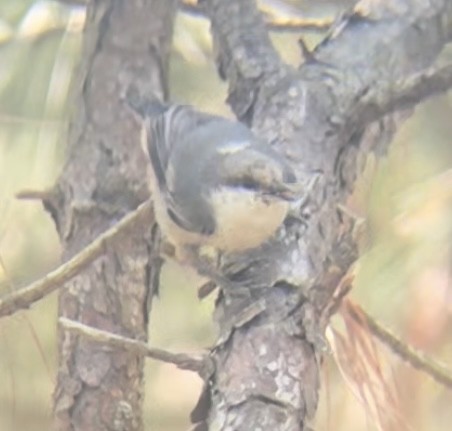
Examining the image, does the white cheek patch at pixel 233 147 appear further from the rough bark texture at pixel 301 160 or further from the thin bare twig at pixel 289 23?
the thin bare twig at pixel 289 23

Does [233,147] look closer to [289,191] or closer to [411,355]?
[289,191]

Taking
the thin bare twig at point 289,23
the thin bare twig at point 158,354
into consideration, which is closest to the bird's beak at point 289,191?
the thin bare twig at point 158,354

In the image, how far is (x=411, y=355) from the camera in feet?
2.36

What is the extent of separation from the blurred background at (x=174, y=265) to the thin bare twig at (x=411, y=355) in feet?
0.28

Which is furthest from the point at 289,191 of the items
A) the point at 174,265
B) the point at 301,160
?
the point at 174,265

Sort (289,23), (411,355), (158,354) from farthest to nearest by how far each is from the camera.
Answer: (289,23)
(411,355)
(158,354)

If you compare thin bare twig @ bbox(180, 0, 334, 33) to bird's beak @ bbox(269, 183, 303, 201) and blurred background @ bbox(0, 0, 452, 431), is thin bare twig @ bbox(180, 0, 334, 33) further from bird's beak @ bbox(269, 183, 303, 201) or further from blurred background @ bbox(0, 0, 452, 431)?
bird's beak @ bbox(269, 183, 303, 201)

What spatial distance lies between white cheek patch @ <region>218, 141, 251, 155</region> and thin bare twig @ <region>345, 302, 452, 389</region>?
0.47 ft

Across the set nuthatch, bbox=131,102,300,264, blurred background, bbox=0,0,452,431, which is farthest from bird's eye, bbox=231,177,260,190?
blurred background, bbox=0,0,452,431

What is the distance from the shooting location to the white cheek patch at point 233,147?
68cm

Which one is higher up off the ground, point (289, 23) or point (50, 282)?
point (289, 23)

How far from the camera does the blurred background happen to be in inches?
33.5

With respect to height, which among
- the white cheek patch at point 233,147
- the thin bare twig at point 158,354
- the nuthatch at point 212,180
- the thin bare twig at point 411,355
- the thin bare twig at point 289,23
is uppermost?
the thin bare twig at point 289,23

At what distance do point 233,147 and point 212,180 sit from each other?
74mm
